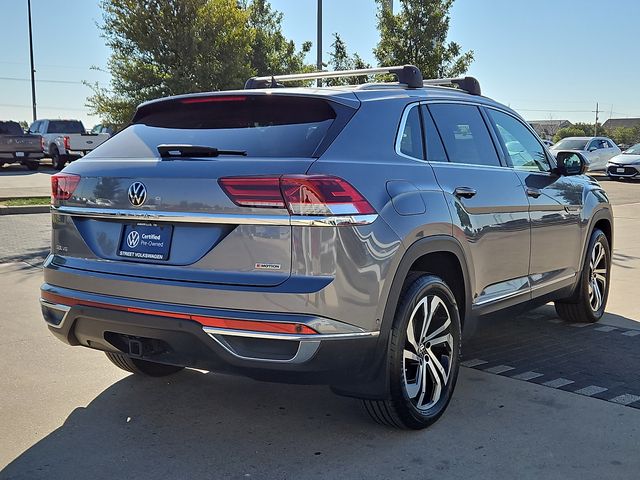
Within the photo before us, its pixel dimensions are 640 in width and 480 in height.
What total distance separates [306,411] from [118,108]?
14.8 meters

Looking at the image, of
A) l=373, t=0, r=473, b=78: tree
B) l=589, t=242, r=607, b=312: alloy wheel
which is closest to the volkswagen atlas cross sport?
l=589, t=242, r=607, b=312: alloy wheel

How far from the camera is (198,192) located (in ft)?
11.1

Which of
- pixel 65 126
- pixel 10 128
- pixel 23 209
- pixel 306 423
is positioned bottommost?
pixel 306 423

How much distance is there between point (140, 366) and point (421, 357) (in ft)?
5.89

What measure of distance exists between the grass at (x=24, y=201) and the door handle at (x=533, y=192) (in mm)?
11738

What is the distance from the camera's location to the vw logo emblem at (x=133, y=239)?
11.8ft

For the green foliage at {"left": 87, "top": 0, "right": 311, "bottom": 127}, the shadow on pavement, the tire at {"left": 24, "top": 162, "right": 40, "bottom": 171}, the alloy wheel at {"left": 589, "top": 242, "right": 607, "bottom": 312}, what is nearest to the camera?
the shadow on pavement

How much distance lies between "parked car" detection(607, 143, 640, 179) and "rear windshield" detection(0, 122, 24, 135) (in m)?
21.8

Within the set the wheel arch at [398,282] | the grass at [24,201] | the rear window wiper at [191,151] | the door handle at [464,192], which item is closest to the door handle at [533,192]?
the door handle at [464,192]

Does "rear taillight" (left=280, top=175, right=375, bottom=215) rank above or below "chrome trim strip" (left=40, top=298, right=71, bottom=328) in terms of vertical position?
above

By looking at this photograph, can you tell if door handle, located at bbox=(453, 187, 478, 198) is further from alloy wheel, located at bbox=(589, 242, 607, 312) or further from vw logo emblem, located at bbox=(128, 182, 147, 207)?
alloy wheel, located at bbox=(589, 242, 607, 312)

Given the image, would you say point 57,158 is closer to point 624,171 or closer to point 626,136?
point 624,171

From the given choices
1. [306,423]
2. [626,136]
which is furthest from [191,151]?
[626,136]

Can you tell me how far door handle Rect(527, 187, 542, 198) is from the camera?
16.3 feet
